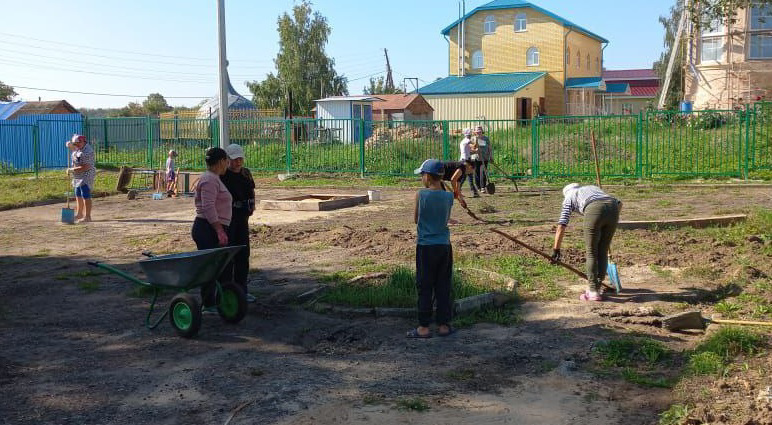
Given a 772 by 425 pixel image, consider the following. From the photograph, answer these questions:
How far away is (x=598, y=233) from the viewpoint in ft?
26.7

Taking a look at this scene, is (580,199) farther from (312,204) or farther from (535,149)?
(535,149)

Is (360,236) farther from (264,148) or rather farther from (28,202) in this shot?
(264,148)

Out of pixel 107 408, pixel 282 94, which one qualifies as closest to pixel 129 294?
pixel 107 408

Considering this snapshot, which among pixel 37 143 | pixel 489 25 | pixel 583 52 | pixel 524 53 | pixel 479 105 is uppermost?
pixel 489 25

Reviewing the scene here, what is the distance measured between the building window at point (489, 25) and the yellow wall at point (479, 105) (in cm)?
581

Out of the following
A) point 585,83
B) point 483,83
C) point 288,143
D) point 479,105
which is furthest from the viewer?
point 585,83

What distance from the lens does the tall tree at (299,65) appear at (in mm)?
66812

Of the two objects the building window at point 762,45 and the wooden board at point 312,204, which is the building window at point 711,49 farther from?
the wooden board at point 312,204

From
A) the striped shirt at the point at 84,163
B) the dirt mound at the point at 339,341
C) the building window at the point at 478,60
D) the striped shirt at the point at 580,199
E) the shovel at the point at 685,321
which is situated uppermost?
the building window at the point at 478,60

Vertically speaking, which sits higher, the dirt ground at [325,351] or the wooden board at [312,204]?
the wooden board at [312,204]

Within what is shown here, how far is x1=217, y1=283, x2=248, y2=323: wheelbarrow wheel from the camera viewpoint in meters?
7.51

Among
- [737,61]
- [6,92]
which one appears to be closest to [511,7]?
[737,61]

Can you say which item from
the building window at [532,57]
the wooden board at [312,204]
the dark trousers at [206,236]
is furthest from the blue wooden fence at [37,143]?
the building window at [532,57]

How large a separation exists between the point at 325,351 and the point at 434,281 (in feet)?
3.84
